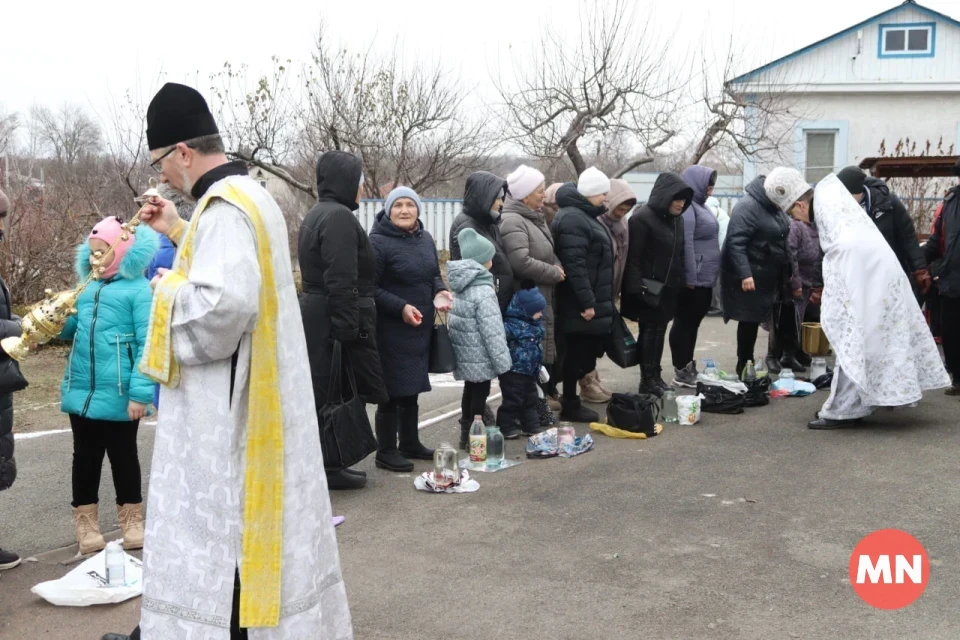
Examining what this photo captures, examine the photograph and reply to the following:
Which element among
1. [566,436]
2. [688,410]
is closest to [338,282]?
[566,436]

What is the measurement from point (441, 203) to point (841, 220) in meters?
15.5

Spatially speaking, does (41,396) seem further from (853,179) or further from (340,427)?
(853,179)

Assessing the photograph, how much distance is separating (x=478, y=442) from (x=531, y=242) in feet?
6.01

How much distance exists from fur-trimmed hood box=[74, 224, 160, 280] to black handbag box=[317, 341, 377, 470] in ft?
4.27

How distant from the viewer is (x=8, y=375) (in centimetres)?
469

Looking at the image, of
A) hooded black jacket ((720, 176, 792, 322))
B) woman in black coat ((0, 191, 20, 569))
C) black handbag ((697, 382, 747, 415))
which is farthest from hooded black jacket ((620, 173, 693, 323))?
woman in black coat ((0, 191, 20, 569))

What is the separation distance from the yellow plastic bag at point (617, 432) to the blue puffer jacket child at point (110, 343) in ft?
12.5

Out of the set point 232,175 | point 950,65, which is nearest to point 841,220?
point 232,175

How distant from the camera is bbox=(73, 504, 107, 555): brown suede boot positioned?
5.09 meters

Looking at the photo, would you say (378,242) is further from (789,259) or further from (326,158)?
(789,259)

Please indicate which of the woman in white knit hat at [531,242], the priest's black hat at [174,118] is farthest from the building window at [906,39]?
the priest's black hat at [174,118]

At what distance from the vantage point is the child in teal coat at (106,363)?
4.88m

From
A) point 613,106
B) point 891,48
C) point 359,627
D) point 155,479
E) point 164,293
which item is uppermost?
point 891,48

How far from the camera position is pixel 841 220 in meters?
7.63
